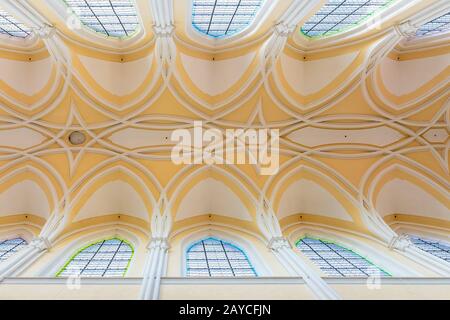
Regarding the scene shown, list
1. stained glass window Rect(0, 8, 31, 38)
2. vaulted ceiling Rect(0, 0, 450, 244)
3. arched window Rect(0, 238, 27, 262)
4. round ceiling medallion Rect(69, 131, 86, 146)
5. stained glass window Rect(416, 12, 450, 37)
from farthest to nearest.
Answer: round ceiling medallion Rect(69, 131, 86, 146) < vaulted ceiling Rect(0, 0, 450, 244) < stained glass window Rect(416, 12, 450, 37) < stained glass window Rect(0, 8, 31, 38) < arched window Rect(0, 238, 27, 262)

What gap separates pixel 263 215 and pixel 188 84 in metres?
6.66

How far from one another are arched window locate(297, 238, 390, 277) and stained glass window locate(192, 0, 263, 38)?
31.2 feet

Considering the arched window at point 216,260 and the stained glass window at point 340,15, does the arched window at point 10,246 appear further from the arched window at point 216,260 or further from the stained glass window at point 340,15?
the stained glass window at point 340,15

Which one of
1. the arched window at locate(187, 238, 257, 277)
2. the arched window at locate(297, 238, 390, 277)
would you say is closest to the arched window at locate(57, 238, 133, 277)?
the arched window at locate(187, 238, 257, 277)

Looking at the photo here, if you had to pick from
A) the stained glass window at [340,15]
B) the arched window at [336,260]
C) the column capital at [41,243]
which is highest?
the stained glass window at [340,15]

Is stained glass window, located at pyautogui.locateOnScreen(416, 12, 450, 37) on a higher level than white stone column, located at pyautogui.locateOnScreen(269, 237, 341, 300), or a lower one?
higher

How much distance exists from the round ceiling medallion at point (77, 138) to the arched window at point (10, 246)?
4621 millimetres

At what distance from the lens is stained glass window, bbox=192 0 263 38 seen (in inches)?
451

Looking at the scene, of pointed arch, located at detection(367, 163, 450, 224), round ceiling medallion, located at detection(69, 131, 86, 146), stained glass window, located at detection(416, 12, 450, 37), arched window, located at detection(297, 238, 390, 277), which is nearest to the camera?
arched window, located at detection(297, 238, 390, 277)

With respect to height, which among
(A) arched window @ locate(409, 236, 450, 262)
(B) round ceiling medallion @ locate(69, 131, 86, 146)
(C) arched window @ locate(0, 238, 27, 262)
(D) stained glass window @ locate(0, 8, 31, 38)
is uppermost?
(D) stained glass window @ locate(0, 8, 31, 38)

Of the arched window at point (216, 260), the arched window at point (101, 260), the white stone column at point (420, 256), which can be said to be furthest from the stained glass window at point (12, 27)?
the white stone column at point (420, 256)

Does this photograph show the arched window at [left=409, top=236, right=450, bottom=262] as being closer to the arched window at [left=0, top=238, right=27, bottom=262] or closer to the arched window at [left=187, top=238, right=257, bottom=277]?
the arched window at [left=187, top=238, right=257, bottom=277]

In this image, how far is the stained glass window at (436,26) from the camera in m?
12.0

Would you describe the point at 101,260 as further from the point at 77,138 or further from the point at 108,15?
the point at 108,15
